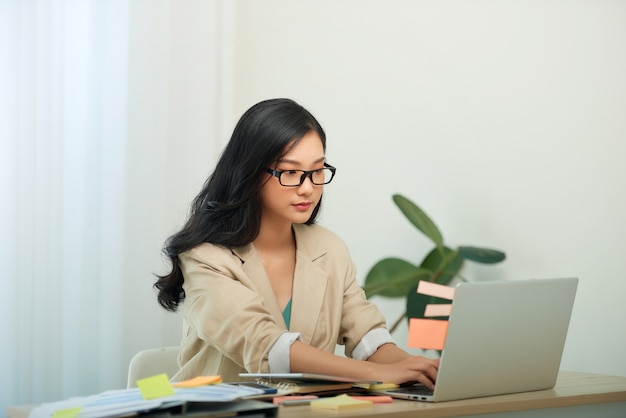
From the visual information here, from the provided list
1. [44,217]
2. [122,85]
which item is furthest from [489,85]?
[44,217]

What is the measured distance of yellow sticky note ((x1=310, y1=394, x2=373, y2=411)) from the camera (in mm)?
1251

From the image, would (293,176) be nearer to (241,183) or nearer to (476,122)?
(241,183)

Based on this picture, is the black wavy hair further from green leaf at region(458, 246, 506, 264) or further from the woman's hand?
green leaf at region(458, 246, 506, 264)

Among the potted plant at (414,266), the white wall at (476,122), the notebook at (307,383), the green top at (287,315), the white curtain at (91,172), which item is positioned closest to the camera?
the notebook at (307,383)

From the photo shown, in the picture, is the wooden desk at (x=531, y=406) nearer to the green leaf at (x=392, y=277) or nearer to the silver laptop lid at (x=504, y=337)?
the silver laptop lid at (x=504, y=337)

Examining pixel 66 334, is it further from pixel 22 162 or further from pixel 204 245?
pixel 204 245

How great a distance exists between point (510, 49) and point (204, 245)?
1669 millimetres

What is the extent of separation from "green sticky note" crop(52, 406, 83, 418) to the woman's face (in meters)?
0.69

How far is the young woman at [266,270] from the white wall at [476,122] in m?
1.13

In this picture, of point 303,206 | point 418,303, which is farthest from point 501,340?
point 418,303

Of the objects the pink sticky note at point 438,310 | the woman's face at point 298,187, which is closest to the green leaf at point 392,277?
the woman's face at point 298,187

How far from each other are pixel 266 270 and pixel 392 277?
3.67 ft

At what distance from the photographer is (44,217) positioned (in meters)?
2.69

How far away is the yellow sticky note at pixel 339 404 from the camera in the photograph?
1.25 m
